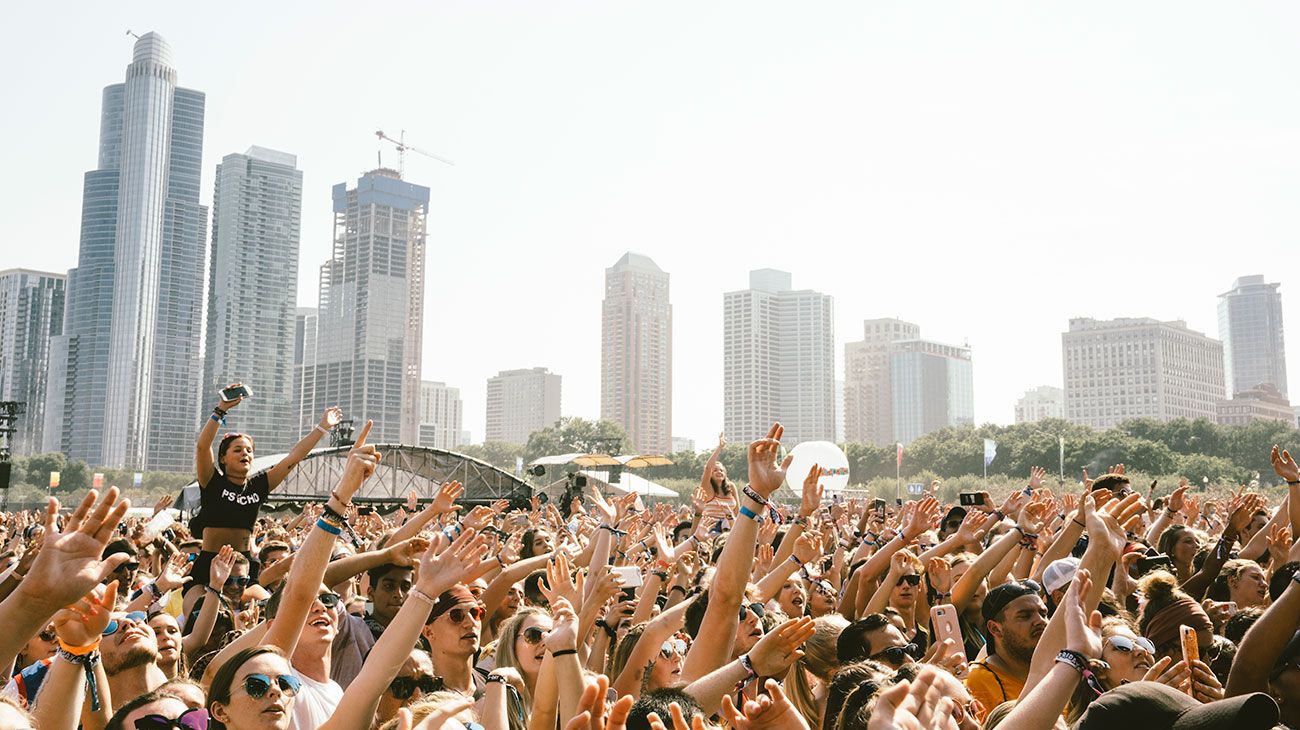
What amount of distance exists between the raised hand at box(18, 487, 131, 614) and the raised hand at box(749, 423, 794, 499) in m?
2.56

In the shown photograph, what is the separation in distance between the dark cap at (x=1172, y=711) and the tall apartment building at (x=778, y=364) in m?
164

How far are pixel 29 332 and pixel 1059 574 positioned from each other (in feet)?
583

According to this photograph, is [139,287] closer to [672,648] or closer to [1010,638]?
[672,648]

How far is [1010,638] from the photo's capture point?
15.7ft

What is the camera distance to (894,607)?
22.1 feet

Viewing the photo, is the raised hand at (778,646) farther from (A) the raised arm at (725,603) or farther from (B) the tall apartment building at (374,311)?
(B) the tall apartment building at (374,311)

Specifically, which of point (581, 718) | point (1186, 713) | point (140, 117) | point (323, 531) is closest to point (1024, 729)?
point (1186, 713)

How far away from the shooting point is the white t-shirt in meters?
3.93

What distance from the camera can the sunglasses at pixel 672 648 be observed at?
4930 mm

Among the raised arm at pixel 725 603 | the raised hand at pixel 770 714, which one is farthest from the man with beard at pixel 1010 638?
the raised hand at pixel 770 714

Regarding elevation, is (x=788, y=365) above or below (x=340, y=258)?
below

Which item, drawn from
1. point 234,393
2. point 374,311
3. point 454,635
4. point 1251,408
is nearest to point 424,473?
point 234,393

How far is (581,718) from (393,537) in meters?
4.67

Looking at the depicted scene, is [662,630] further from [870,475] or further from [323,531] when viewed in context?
[870,475]
